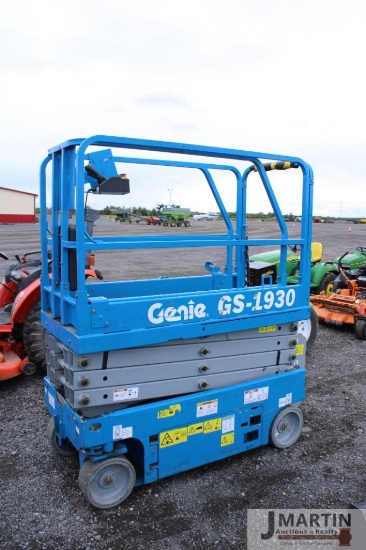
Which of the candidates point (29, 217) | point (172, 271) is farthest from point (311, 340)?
point (29, 217)

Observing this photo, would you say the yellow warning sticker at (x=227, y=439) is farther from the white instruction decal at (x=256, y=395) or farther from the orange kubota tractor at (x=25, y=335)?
the orange kubota tractor at (x=25, y=335)

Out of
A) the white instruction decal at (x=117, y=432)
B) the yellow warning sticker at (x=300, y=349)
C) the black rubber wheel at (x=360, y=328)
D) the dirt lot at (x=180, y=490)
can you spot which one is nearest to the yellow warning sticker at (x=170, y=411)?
the white instruction decal at (x=117, y=432)

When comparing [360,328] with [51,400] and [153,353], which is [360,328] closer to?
[153,353]

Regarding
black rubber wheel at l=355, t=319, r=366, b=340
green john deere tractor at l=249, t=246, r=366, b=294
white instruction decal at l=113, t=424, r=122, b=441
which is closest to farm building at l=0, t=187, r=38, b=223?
green john deere tractor at l=249, t=246, r=366, b=294

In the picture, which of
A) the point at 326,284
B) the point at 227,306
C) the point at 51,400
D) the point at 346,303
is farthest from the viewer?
the point at 326,284

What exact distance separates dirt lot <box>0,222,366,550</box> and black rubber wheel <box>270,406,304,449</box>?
2.7 inches

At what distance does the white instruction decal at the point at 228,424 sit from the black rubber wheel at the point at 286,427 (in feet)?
1.43

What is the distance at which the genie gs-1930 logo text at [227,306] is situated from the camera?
2928 millimetres

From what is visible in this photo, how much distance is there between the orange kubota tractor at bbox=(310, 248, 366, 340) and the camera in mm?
6711

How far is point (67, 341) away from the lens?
283cm

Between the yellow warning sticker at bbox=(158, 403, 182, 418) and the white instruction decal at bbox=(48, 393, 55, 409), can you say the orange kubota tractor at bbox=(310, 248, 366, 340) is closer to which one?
the yellow warning sticker at bbox=(158, 403, 182, 418)

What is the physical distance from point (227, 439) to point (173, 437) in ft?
1.59

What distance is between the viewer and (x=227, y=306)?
3.18 meters

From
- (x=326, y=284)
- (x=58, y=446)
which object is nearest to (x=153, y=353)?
(x=58, y=446)
